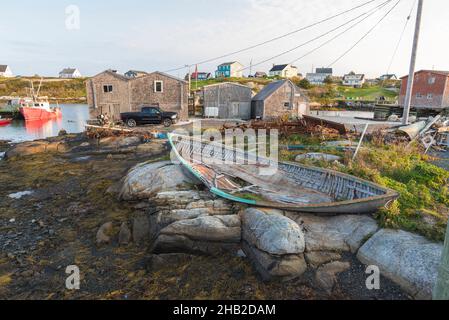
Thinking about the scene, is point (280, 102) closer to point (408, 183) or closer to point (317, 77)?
point (408, 183)

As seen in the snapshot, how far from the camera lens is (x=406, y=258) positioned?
20.6ft

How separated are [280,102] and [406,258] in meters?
31.7

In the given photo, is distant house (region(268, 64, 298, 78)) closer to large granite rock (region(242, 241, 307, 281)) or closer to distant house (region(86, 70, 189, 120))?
distant house (region(86, 70, 189, 120))

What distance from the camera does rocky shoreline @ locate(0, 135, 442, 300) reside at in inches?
248

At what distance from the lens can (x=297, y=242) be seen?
705 centimetres

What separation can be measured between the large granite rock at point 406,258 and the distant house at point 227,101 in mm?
31878

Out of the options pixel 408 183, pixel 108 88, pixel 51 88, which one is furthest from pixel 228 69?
pixel 408 183

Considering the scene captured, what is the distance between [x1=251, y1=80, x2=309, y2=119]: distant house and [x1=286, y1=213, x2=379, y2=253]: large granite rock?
2822 centimetres

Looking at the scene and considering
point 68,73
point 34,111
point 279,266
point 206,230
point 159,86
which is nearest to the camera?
point 279,266

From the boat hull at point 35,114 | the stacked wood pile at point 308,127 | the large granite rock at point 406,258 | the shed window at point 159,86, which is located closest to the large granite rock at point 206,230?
the large granite rock at point 406,258

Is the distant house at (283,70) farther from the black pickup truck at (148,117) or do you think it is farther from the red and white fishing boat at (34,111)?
the black pickup truck at (148,117)

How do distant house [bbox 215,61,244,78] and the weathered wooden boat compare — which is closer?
the weathered wooden boat

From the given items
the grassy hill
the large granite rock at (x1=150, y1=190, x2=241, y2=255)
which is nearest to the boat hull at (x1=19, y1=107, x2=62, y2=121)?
the grassy hill

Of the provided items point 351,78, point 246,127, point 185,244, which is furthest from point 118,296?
point 351,78
